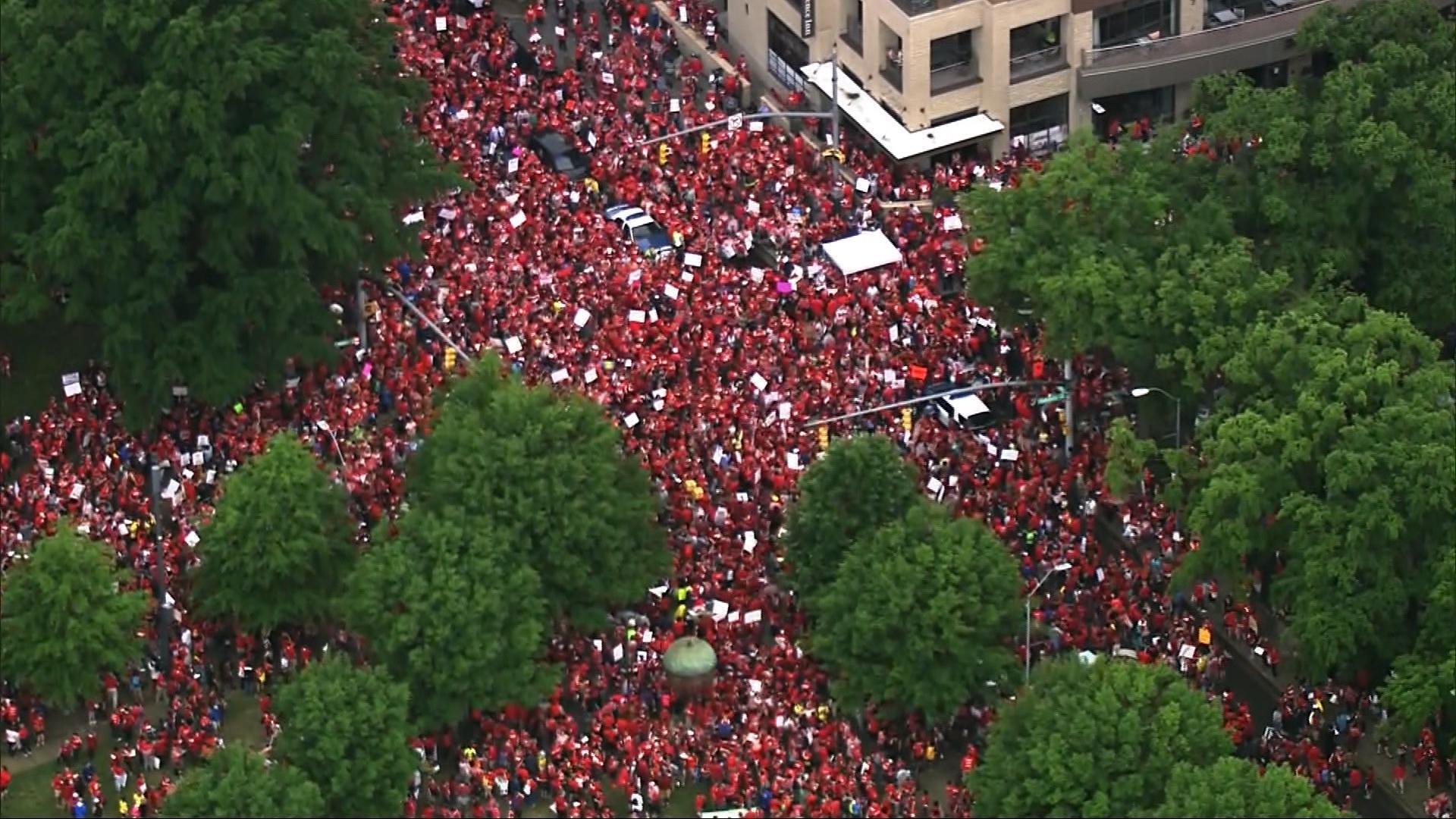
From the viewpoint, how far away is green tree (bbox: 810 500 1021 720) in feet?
414

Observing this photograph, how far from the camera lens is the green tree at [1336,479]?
414 ft

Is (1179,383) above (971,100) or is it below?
below

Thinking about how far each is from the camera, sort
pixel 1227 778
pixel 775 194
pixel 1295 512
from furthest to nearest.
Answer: pixel 775 194 < pixel 1295 512 < pixel 1227 778

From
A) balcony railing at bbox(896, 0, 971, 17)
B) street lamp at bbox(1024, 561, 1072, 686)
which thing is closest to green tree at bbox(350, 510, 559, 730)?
street lamp at bbox(1024, 561, 1072, 686)

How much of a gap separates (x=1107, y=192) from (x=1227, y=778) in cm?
2410

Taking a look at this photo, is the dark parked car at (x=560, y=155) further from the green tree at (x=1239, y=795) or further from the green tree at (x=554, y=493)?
the green tree at (x=1239, y=795)

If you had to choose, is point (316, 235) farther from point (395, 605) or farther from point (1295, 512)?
point (1295, 512)

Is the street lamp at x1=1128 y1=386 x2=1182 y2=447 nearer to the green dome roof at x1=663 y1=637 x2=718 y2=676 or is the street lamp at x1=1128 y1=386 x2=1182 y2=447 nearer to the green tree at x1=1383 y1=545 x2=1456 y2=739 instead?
the green tree at x1=1383 y1=545 x2=1456 y2=739

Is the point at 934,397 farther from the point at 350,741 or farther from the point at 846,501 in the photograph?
the point at 350,741

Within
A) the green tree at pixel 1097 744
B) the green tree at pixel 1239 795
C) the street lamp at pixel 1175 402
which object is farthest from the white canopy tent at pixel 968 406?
the green tree at pixel 1239 795

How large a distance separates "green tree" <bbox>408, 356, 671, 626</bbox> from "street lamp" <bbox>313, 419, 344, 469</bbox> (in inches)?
183

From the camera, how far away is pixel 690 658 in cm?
12862

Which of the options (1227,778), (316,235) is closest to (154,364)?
(316,235)

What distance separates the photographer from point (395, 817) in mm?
123500
